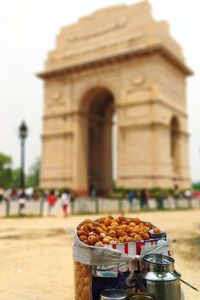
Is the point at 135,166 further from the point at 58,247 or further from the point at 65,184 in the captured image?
the point at 58,247

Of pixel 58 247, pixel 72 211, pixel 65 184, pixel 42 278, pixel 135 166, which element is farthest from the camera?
pixel 65 184

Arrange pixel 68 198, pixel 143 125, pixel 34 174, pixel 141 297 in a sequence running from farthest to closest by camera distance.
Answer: pixel 34 174
pixel 143 125
pixel 68 198
pixel 141 297

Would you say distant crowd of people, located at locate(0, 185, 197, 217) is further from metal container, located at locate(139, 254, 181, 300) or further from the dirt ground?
metal container, located at locate(139, 254, 181, 300)

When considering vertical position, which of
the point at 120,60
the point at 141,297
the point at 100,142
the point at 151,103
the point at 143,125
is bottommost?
the point at 141,297

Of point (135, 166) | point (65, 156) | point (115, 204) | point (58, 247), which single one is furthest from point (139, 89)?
point (58, 247)

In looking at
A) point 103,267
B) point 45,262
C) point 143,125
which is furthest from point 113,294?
point 143,125

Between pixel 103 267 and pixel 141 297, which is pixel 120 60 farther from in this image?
pixel 141 297

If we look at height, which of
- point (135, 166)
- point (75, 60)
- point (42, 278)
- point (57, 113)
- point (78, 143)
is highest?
point (75, 60)
